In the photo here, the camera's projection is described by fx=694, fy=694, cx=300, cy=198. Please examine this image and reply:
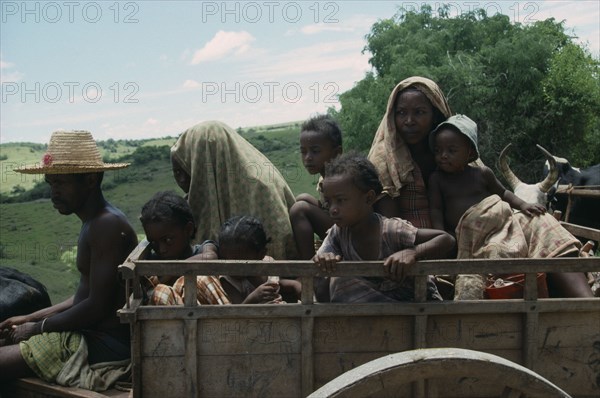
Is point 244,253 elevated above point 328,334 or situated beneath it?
elevated above

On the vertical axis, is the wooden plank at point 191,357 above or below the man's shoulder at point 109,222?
below

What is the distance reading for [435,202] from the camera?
366 centimetres

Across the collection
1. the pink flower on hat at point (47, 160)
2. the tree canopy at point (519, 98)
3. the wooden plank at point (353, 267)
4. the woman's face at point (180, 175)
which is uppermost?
the tree canopy at point (519, 98)

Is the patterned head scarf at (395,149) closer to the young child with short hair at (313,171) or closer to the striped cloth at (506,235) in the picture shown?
the young child with short hair at (313,171)

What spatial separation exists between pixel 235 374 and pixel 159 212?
0.96 m

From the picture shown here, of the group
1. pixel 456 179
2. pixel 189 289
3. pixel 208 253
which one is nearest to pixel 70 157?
pixel 208 253

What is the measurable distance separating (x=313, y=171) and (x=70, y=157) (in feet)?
4.51

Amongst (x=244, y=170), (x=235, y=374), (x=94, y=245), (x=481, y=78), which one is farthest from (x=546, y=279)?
(x=481, y=78)

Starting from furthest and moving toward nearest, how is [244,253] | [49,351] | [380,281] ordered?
[244,253] < [49,351] < [380,281]

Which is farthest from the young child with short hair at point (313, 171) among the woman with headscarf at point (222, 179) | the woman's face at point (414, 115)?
the woman's face at point (414, 115)

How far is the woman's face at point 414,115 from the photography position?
3820mm

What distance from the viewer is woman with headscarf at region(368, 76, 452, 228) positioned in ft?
12.2

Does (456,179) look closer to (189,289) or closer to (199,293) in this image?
(199,293)

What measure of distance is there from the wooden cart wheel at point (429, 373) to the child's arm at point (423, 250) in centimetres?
38
